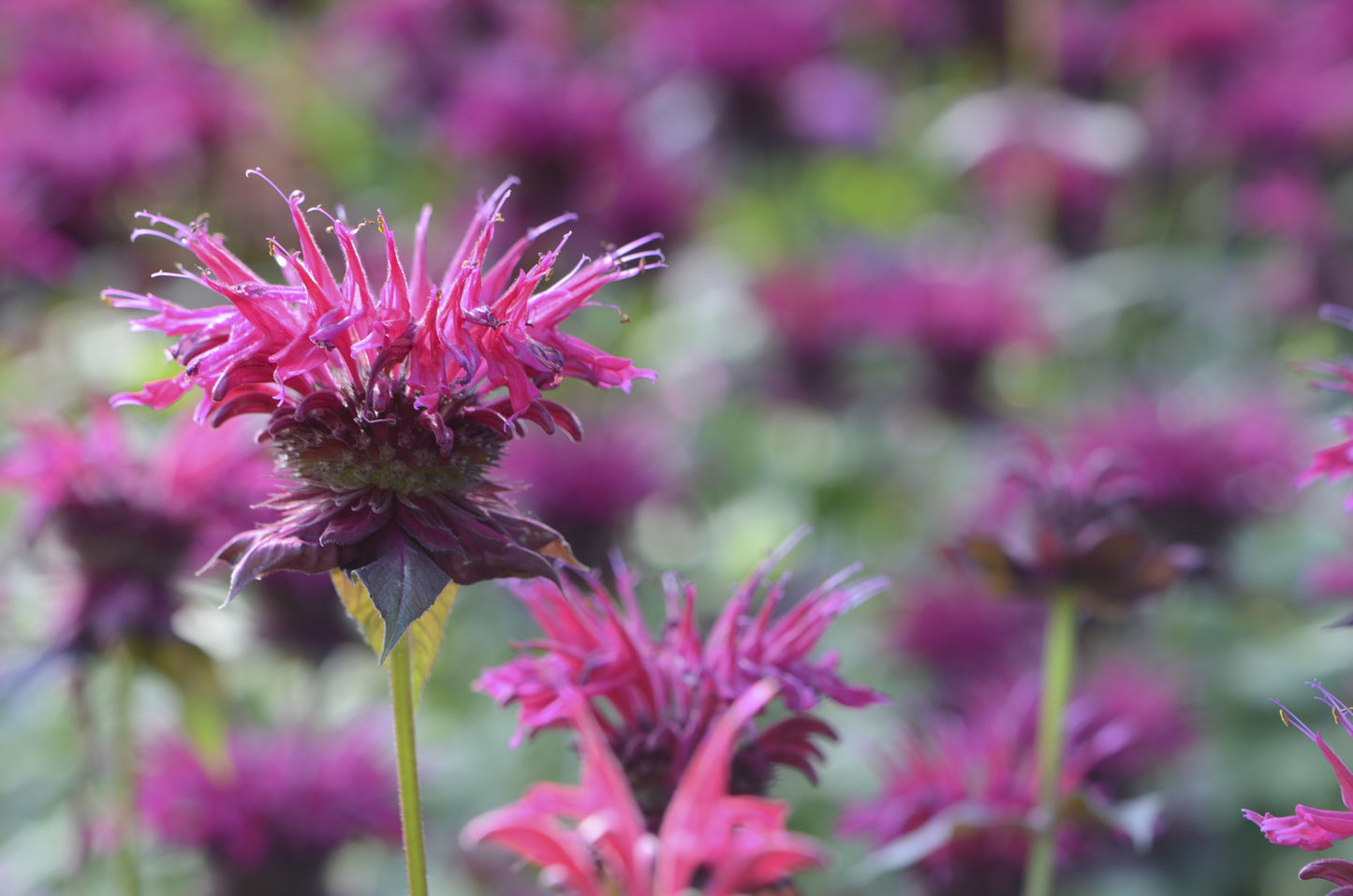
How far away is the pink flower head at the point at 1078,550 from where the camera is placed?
989 mm

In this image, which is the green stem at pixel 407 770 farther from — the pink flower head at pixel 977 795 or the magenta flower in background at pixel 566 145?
the magenta flower in background at pixel 566 145

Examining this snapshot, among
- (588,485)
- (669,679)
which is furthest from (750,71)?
(669,679)

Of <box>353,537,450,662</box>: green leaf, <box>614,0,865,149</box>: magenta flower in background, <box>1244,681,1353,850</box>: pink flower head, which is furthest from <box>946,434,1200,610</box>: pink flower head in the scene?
<box>614,0,865,149</box>: magenta flower in background

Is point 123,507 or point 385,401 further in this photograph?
point 123,507

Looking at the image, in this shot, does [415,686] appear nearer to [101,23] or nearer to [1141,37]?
[101,23]

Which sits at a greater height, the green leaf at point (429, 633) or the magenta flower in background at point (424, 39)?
the magenta flower in background at point (424, 39)

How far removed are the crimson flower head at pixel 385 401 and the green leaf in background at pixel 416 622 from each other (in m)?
0.04

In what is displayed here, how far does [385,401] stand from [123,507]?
612 millimetres

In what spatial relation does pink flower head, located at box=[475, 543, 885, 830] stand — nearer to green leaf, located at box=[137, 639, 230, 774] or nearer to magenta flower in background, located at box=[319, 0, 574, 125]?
green leaf, located at box=[137, 639, 230, 774]

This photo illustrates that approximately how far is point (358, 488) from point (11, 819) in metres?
1.42

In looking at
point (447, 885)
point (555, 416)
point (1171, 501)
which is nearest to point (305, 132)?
point (447, 885)

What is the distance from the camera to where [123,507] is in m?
1.16

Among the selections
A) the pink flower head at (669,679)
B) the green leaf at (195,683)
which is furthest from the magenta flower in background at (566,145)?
the pink flower head at (669,679)

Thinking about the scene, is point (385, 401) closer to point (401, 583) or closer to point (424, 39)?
point (401, 583)
